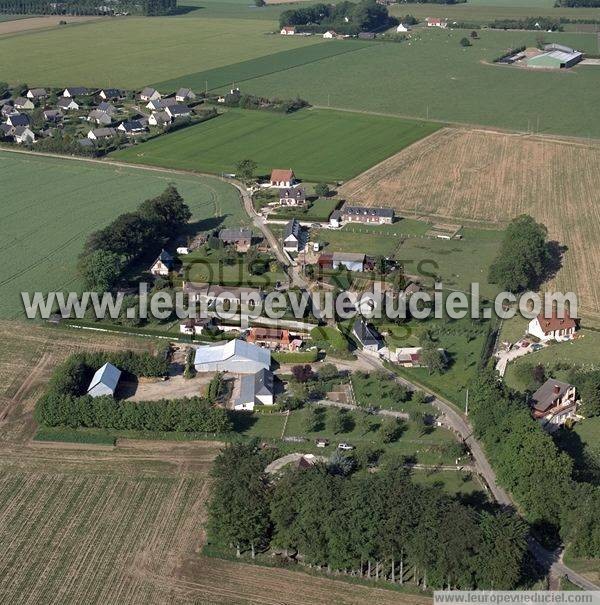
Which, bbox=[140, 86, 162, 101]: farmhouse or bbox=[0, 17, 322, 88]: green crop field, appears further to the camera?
bbox=[0, 17, 322, 88]: green crop field

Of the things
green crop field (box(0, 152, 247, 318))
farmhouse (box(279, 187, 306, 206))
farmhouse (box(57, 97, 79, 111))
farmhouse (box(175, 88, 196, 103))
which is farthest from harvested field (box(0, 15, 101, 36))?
farmhouse (box(279, 187, 306, 206))

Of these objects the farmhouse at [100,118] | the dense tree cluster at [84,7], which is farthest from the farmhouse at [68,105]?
the dense tree cluster at [84,7]

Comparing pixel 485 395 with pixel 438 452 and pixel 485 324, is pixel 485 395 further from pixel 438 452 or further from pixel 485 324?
pixel 485 324

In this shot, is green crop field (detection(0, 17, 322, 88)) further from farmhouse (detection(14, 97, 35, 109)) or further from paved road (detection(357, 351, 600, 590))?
paved road (detection(357, 351, 600, 590))

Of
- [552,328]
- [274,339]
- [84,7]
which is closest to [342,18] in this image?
[84,7]

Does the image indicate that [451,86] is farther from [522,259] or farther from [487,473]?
[487,473]

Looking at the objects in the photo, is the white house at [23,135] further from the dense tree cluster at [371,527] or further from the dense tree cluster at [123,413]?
the dense tree cluster at [371,527]
